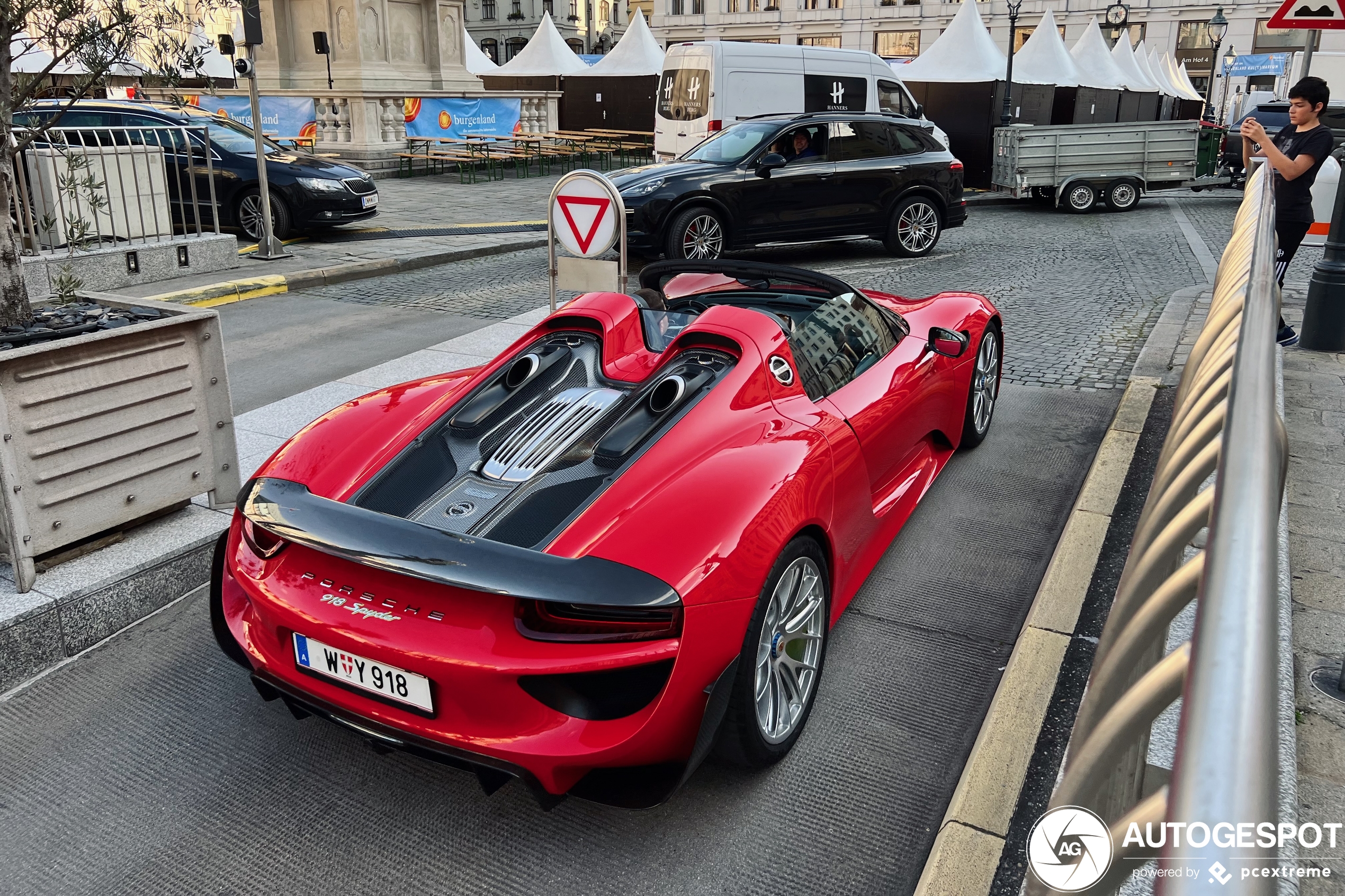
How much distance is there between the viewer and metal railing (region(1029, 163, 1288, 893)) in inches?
39.1

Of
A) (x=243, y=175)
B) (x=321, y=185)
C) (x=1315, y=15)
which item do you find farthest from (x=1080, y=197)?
(x=243, y=175)

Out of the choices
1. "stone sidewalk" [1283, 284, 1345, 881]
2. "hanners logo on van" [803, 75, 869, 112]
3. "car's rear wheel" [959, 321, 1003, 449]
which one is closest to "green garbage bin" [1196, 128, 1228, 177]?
"hanners logo on van" [803, 75, 869, 112]

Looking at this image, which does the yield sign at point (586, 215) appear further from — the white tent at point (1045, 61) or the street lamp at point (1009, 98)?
the white tent at point (1045, 61)

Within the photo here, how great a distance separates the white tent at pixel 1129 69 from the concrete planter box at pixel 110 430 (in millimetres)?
29474

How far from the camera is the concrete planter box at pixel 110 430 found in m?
3.78

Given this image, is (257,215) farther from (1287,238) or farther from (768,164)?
(1287,238)

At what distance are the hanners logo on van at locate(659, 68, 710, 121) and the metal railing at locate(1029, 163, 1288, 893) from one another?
1487cm

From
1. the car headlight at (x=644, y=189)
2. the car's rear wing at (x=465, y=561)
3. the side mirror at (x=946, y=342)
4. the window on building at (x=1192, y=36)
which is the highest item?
the window on building at (x=1192, y=36)

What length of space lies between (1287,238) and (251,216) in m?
10.8

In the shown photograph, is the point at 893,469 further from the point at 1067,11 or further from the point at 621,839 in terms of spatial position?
the point at 1067,11

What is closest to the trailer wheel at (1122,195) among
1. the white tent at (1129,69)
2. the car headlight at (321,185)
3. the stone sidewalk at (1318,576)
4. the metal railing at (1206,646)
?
the stone sidewalk at (1318,576)

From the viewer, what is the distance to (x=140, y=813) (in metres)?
3.01

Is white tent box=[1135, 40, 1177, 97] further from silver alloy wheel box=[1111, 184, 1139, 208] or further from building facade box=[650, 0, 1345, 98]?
building facade box=[650, 0, 1345, 98]

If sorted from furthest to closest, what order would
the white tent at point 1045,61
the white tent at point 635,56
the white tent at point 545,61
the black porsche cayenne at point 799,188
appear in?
the white tent at point 545,61 → the white tent at point 635,56 → the white tent at point 1045,61 → the black porsche cayenne at point 799,188
